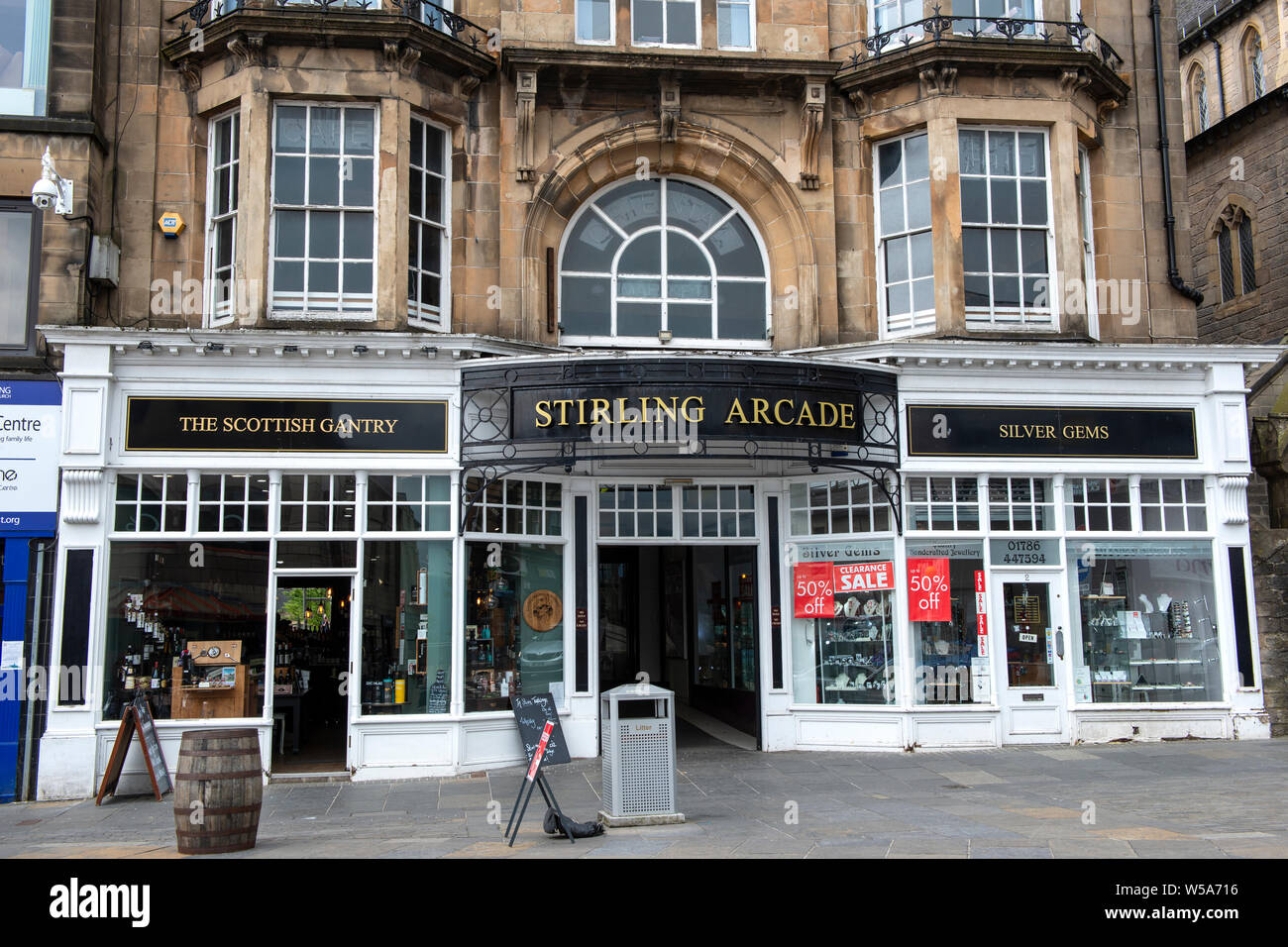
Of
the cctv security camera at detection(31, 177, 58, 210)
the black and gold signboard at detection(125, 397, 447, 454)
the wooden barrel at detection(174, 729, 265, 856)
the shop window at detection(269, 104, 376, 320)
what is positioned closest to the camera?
the wooden barrel at detection(174, 729, 265, 856)

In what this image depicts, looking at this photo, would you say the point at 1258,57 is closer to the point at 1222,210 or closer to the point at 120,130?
the point at 1222,210

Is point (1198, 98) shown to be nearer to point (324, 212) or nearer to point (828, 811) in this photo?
point (324, 212)

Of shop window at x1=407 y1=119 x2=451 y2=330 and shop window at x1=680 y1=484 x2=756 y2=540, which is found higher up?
shop window at x1=407 y1=119 x2=451 y2=330

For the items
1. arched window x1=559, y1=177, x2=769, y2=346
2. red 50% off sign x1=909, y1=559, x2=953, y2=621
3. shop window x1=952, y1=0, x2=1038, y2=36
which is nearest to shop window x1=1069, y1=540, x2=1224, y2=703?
red 50% off sign x1=909, y1=559, x2=953, y2=621

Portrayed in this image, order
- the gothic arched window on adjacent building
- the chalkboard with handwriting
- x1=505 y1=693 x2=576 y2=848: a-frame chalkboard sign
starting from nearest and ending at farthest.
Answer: x1=505 y1=693 x2=576 y2=848: a-frame chalkboard sign, the chalkboard with handwriting, the gothic arched window on adjacent building

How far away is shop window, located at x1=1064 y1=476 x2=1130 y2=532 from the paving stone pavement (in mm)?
3052

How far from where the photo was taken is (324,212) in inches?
581

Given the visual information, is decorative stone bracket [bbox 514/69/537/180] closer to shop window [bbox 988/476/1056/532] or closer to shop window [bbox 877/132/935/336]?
shop window [bbox 877/132/935/336]

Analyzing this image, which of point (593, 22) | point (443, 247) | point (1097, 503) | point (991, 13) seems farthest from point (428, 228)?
point (1097, 503)

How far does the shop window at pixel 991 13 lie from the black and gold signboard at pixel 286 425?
941cm

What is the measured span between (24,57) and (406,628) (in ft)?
29.5

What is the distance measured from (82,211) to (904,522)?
37.8ft

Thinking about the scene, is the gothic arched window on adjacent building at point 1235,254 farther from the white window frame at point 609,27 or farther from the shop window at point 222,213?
the shop window at point 222,213

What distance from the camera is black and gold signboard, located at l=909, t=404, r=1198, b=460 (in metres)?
15.3
